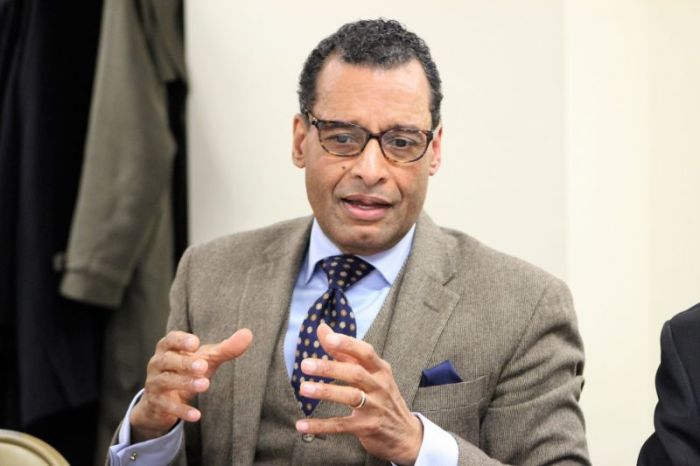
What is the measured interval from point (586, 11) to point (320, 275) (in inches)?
35.0

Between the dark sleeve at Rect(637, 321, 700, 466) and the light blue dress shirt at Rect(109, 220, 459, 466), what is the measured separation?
58 centimetres

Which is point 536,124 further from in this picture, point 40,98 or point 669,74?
point 40,98

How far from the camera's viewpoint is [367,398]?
1.64 metres

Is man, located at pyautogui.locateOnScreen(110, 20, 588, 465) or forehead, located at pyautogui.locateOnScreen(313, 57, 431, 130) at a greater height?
forehead, located at pyautogui.locateOnScreen(313, 57, 431, 130)

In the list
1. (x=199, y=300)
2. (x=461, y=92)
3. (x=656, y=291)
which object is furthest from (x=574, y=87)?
(x=199, y=300)

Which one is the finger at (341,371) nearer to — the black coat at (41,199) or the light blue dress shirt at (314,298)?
the light blue dress shirt at (314,298)

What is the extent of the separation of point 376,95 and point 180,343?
0.56m

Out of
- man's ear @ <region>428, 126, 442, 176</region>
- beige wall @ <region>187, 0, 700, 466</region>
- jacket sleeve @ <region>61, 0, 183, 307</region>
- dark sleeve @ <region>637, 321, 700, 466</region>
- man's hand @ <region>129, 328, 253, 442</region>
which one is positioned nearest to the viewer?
dark sleeve @ <region>637, 321, 700, 466</region>

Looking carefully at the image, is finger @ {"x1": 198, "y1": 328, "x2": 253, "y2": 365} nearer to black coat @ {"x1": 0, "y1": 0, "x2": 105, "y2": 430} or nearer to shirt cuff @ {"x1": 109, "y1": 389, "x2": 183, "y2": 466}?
shirt cuff @ {"x1": 109, "y1": 389, "x2": 183, "y2": 466}

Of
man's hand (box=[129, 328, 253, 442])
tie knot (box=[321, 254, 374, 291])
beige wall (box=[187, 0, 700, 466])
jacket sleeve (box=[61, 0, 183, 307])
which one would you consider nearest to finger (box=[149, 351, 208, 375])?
man's hand (box=[129, 328, 253, 442])

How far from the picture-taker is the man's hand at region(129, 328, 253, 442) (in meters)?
1.73

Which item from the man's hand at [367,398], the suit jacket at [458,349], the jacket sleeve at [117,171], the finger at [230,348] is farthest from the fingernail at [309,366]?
the jacket sleeve at [117,171]

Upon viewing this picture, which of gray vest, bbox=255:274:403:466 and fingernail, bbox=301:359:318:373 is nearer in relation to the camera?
fingernail, bbox=301:359:318:373

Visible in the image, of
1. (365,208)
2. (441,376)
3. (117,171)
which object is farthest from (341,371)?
(117,171)
